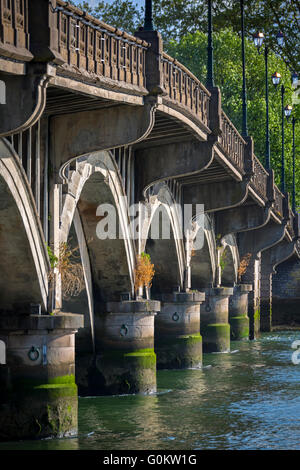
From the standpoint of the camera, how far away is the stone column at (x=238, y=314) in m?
45.4

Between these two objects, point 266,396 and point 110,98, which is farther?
point 266,396

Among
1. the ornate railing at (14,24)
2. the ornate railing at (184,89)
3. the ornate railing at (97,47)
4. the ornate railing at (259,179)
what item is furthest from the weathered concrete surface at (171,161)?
the ornate railing at (259,179)

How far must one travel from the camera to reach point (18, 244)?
1739cm

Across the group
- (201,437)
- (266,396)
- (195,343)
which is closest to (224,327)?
(195,343)

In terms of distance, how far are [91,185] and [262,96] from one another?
40.8 m

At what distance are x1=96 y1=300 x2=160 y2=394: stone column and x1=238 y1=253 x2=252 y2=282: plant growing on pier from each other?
2155cm

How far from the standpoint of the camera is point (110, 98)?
16.8 metres

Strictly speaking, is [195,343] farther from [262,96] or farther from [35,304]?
[262,96]

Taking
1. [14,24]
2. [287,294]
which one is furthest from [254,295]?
[14,24]

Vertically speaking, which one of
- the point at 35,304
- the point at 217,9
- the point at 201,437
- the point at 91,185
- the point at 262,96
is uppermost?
the point at 217,9

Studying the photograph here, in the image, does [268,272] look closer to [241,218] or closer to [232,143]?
[241,218]

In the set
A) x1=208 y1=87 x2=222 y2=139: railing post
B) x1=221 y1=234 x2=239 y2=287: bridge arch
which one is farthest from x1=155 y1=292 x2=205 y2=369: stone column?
x1=221 y1=234 x2=239 y2=287: bridge arch

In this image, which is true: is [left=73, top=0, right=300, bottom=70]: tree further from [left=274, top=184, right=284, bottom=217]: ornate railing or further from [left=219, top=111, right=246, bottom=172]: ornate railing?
[left=219, top=111, right=246, bottom=172]: ornate railing

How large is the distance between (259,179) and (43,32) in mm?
25640
